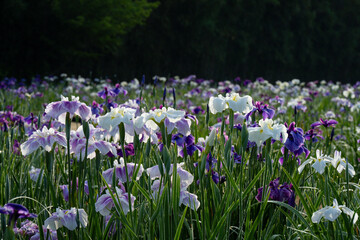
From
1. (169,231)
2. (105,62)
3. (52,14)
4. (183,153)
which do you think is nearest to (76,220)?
(169,231)

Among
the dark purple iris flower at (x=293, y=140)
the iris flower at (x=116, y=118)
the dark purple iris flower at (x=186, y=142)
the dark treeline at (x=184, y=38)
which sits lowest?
the dark purple iris flower at (x=186, y=142)

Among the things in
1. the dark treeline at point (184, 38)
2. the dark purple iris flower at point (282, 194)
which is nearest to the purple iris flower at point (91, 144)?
the dark purple iris flower at point (282, 194)

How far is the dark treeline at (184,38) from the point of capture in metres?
9.28

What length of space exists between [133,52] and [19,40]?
280cm

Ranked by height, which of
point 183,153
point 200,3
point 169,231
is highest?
point 200,3

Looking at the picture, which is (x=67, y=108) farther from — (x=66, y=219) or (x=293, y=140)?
(x=293, y=140)

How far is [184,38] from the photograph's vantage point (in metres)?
12.0

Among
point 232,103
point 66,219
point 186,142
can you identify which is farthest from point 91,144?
point 232,103

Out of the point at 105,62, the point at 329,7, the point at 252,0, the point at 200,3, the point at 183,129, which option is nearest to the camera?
the point at 183,129

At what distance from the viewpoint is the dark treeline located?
9281 millimetres

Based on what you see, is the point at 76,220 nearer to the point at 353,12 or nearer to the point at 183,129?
the point at 183,129

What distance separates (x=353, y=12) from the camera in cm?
1542

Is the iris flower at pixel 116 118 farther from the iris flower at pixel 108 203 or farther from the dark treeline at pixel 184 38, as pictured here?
the dark treeline at pixel 184 38

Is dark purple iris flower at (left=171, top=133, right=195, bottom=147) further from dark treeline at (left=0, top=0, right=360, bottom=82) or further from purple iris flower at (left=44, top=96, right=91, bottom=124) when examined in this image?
dark treeline at (left=0, top=0, right=360, bottom=82)
